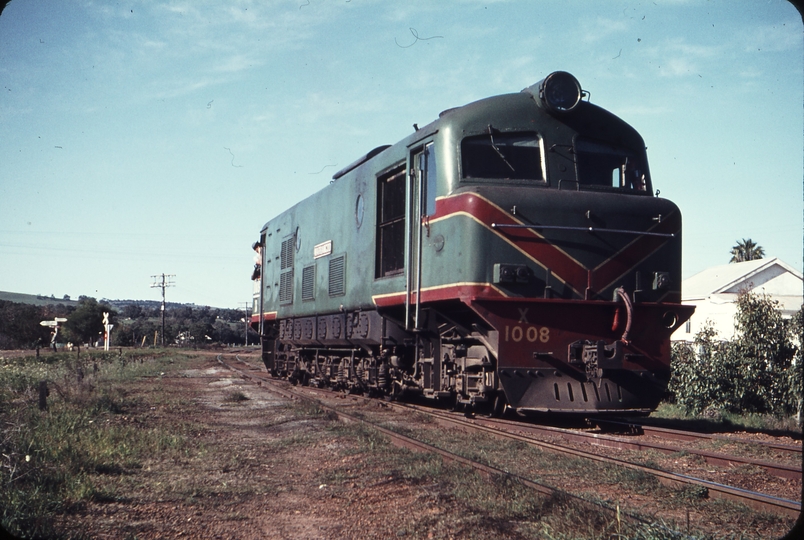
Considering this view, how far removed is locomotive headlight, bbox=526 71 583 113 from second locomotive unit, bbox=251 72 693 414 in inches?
0.7

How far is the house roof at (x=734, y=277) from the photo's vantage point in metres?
37.1

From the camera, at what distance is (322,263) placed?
14.5m

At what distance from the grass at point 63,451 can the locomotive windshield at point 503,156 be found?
493 centimetres

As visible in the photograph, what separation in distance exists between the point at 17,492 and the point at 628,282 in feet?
22.3

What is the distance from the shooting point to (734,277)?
38281mm

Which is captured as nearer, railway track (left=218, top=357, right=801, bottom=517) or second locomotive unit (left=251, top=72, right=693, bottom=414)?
railway track (left=218, top=357, right=801, bottom=517)

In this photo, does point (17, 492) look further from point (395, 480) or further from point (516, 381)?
point (516, 381)

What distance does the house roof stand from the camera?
122 ft

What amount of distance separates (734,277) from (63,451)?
37.4 m

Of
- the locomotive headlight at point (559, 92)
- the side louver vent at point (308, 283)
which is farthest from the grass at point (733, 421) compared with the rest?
the side louver vent at point (308, 283)

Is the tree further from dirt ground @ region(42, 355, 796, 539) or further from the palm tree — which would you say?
the palm tree

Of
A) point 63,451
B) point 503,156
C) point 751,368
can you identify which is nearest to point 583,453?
point 503,156

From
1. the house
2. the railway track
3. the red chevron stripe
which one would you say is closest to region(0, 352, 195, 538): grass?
the railway track

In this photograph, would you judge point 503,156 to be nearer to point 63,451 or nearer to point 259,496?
point 259,496
